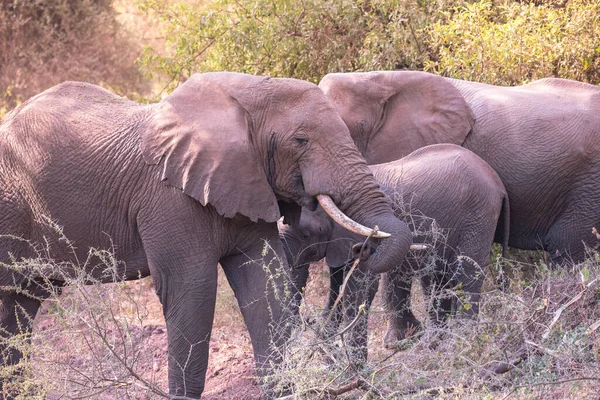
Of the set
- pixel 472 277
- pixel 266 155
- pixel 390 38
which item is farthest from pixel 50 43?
pixel 266 155

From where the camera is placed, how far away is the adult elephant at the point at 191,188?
5.42m

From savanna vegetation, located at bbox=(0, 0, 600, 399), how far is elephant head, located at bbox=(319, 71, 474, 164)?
2.39 ft

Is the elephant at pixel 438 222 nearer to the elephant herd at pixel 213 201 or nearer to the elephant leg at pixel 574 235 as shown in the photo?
the elephant herd at pixel 213 201

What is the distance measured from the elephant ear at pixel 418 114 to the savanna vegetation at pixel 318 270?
72cm

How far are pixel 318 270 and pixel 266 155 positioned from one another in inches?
132

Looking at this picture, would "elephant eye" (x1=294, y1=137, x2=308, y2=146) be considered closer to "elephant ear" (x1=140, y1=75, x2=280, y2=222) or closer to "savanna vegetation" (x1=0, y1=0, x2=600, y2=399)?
"elephant ear" (x1=140, y1=75, x2=280, y2=222)

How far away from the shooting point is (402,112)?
7477 millimetres

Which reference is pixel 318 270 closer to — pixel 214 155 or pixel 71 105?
pixel 71 105

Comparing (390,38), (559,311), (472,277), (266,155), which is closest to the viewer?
(559,311)

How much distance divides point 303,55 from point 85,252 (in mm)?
3913

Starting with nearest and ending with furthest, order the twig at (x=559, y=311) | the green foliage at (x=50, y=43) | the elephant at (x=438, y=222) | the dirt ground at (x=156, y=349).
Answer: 1. the twig at (x=559, y=311)
2. the dirt ground at (x=156, y=349)
3. the elephant at (x=438, y=222)
4. the green foliage at (x=50, y=43)

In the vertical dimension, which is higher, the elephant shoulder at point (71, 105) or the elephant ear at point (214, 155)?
the elephant shoulder at point (71, 105)

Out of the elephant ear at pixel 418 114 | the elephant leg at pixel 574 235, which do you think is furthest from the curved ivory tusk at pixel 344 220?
the elephant leg at pixel 574 235

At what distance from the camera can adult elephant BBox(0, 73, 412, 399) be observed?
542 cm
